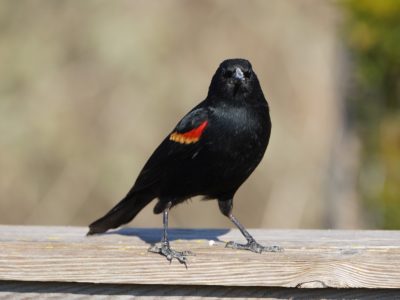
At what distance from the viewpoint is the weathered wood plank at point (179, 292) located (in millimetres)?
2678

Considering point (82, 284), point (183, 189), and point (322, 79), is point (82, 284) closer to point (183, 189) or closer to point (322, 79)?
point (183, 189)

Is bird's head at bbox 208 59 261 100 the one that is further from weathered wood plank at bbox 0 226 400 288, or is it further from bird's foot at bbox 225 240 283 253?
weathered wood plank at bbox 0 226 400 288

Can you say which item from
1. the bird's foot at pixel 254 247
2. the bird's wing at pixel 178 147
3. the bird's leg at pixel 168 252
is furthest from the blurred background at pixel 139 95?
the bird's leg at pixel 168 252

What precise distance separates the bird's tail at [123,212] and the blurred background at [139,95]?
11.1 ft

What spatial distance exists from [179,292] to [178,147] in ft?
3.38

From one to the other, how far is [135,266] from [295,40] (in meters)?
6.07

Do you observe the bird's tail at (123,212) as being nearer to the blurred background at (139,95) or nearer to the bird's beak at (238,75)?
the bird's beak at (238,75)

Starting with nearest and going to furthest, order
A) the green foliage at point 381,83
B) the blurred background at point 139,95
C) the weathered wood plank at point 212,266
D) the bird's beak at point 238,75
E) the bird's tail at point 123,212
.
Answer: the weathered wood plank at point 212,266, the bird's tail at point 123,212, the bird's beak at point 238,75, the green foliage at point 381,83, the blurred background at point 139,95

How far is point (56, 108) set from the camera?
27.2ft

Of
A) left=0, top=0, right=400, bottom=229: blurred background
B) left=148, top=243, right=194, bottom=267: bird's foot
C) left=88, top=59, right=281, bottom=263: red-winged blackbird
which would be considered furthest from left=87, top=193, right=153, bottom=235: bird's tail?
left=0, top=0, right=400, bottom=229: blurred background

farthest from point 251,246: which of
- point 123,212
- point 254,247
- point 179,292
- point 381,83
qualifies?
point 381,83

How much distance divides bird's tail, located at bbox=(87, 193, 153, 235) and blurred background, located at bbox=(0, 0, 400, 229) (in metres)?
3.38

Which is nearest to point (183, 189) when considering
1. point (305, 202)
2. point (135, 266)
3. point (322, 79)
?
point (135, 266)

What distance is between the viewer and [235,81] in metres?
3.65
